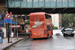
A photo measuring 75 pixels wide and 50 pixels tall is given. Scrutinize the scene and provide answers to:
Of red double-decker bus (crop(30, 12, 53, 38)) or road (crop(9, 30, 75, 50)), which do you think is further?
red double-decker bus (crop(30, 12, 53, 38))

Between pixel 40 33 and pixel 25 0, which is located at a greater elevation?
pixel 25 0

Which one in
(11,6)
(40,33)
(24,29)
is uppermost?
(11,6)

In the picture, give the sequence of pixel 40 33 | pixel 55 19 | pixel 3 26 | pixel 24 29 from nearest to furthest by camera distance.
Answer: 1. pixel 40 33
2. pixel 3 26
3. pixel 24 29
4. pixel 55 19

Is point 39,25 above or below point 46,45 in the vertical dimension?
above

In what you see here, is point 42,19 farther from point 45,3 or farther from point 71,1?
point 71,1

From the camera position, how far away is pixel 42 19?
22.2 meters

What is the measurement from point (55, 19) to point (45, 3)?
7453 cm

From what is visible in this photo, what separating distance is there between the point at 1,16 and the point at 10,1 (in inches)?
129

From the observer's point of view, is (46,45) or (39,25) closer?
(46,45)

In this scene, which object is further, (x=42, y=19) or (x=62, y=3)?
(x=62, y=3)

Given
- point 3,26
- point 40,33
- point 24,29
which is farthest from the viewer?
point 24,29

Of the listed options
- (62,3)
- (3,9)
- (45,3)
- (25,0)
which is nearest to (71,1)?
(62,3)

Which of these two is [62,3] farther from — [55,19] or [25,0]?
[55,19]

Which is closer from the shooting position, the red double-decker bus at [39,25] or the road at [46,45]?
the road at [46,45]
